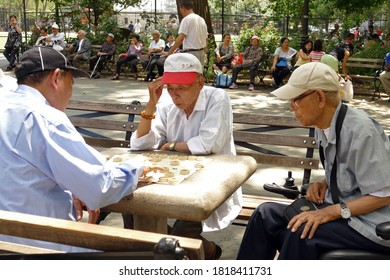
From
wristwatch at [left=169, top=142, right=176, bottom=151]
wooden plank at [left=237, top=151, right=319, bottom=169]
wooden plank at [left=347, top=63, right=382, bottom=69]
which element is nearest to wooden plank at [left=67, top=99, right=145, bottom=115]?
wooden plank at [left=237, top=151, right=319, bottom=169]

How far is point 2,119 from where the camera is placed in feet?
8.67

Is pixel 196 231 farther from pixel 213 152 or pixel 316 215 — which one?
pixel 316 215

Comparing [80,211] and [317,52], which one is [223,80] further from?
[80,211]

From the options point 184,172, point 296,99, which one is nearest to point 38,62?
point 184,172

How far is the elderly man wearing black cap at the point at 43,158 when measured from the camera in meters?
2.55

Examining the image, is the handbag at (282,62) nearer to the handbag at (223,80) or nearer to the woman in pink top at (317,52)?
the handbag at (223,80)

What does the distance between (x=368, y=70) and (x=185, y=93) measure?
11587 millimetres

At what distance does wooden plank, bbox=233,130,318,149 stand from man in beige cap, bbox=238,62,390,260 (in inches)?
51.6

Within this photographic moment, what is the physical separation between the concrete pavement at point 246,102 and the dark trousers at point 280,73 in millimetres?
284

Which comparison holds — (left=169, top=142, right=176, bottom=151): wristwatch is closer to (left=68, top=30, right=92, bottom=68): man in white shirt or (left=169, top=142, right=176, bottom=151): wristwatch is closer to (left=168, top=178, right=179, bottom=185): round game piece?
(left=168, top=178, right=179, bottom=185): round game piece

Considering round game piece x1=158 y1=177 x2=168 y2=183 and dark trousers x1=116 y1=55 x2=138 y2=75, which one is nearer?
round game piece x1=158 y1=177 x2=168 y2=183

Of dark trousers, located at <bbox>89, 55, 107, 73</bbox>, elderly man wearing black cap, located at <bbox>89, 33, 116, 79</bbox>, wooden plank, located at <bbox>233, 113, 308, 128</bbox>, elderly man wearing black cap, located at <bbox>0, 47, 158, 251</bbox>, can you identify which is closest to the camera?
elderly man wearing black cap, located at <bbox>0, 47, 158, 251</bbox>

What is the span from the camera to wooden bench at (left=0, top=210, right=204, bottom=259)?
2033mm

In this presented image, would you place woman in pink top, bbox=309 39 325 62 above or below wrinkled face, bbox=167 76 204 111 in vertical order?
below
